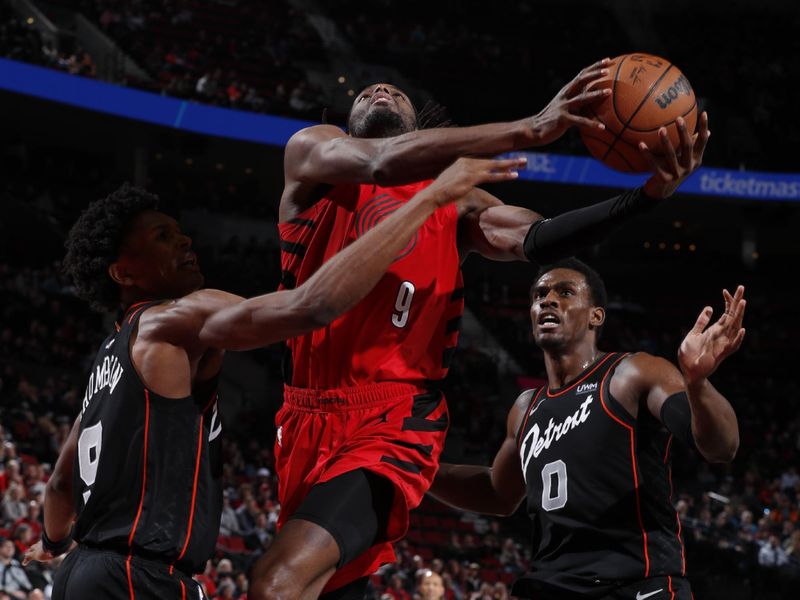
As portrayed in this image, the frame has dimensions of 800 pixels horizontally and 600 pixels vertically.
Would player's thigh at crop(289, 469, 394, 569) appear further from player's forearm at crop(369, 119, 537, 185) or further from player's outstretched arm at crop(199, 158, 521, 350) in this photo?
player's forearm at crop(369, 119, 537, 185)

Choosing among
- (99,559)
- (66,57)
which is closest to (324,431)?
(99,559)

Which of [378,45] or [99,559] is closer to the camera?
[99,559]

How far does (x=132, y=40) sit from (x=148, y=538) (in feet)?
62.3

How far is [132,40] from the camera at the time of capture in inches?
833

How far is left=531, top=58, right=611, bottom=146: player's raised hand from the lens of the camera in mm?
3500

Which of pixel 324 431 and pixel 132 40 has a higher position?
pixel 132 40

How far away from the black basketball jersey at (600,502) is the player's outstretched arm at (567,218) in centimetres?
91

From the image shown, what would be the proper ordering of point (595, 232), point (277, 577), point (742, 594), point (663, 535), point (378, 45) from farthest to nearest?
point (378, 45) → point (742, 594) → point (663, 535) → point (595, 232) → point (277, 577)

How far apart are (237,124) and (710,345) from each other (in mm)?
16611

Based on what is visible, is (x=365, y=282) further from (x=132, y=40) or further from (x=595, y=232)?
(x=132, y=40)

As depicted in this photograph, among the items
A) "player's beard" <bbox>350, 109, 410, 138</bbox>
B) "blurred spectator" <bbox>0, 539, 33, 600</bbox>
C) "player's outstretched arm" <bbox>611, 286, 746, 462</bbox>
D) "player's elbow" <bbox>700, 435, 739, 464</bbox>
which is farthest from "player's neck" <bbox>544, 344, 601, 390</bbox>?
"blurred spectator" <bbox>0, 539, 33, 600</bbox>

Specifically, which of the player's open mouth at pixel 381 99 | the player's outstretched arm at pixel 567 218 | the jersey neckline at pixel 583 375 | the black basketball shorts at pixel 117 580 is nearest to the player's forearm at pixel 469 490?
the jersey neckline at pixel 583 375

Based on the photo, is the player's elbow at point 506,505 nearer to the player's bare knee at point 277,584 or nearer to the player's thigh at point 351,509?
the player's thigh at point 351,509

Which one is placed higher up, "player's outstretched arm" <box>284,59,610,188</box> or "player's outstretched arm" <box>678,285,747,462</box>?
"player's outstretched arm" <box>284,59,610,188</box>
